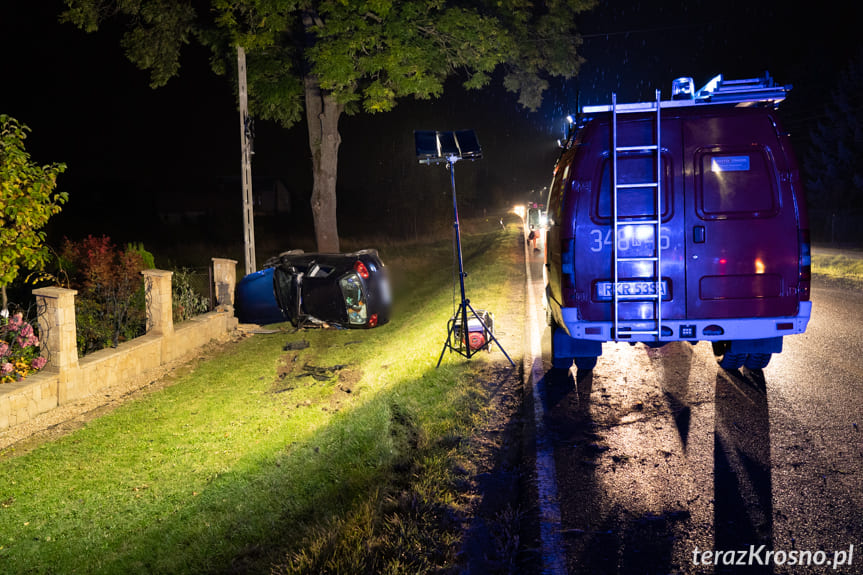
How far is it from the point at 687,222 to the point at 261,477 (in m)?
4.64

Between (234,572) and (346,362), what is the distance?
19.1 feet

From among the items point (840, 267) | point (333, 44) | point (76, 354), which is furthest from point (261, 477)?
point (840, 267)

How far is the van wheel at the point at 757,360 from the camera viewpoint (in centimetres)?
684

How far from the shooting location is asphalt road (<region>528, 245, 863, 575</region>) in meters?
3.61

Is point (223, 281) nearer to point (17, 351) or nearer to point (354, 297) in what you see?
point (354, 297)

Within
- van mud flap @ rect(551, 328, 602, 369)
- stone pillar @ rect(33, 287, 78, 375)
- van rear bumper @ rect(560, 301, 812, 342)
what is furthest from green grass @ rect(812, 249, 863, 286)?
stone pillar @ rect(33, 287, 78, 375)

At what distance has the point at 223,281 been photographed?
40.3 ft

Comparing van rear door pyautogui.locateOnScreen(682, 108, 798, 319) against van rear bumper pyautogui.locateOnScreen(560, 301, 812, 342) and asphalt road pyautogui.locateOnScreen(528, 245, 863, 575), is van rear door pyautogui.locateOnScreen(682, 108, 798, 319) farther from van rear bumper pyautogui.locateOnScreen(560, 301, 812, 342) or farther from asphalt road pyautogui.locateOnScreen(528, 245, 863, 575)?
asphalt road pyautogui.locateOnScreen(528, 245, 863, 575)

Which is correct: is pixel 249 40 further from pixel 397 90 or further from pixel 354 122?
pixel 354 122

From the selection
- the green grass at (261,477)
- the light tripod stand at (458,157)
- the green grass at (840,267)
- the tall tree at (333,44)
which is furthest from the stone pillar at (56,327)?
the green grass at (840,267)

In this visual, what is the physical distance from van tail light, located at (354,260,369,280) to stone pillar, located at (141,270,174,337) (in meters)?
3.08

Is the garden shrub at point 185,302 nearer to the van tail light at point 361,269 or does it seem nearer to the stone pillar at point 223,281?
the stone pillar at point 223,281

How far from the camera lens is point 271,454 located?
6.50m

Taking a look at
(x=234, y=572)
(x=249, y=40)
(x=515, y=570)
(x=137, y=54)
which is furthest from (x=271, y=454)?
(x=137, y=54)
